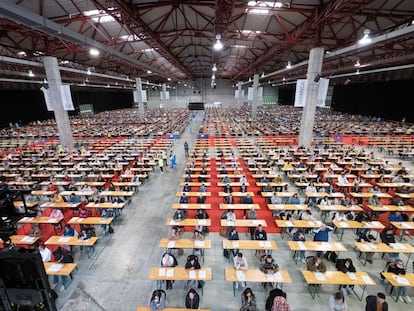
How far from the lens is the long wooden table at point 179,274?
22.4 feet

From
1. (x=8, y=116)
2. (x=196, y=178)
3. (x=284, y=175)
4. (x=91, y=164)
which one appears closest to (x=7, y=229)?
(x=196, y=178)

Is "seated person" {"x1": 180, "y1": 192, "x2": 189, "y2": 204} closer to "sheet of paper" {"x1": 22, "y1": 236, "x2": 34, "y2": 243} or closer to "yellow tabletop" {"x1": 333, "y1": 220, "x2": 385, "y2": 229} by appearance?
"sheet of paper" {"x1": 22, "y1": 236, "x2": 34, "y2": 243}

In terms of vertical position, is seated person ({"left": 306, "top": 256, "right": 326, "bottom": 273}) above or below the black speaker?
below

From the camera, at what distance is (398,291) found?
22.7 ft

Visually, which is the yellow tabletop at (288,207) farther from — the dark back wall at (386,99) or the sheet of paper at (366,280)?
the dark back wall at (386,99)

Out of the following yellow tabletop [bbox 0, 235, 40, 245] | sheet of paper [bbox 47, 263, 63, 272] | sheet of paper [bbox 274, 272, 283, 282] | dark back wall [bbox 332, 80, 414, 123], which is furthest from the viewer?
dark back wall [bbox 332, 80, 414, 123]

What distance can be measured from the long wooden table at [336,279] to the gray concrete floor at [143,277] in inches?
13.0

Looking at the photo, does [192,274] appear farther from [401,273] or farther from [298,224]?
[401,273]

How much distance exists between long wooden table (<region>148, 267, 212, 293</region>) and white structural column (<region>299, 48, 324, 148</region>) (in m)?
18.2

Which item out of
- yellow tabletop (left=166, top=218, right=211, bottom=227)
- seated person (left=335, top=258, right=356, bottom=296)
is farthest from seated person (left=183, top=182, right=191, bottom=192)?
seated person (left=335, top=258, right=356, bottom=296)

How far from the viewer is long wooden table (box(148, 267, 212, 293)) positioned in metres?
6.83

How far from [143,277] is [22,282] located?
13.9 feet

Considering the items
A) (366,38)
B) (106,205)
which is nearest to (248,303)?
(106,205)

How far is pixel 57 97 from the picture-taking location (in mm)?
22094
